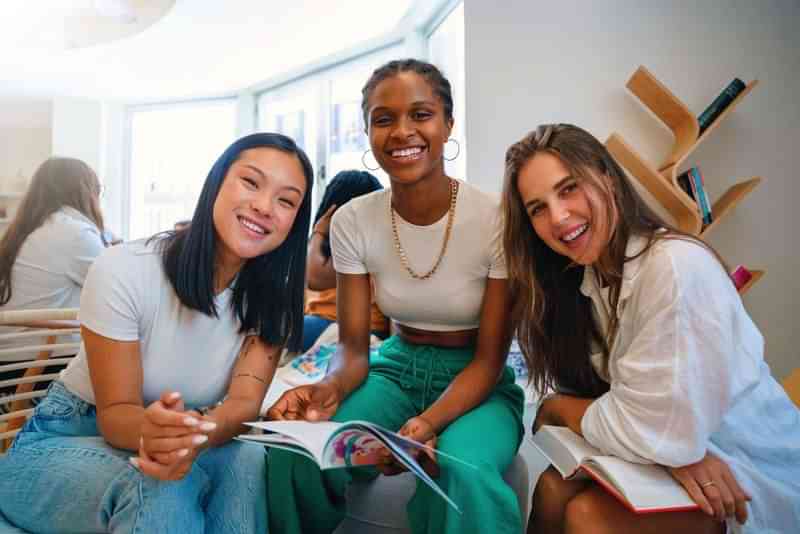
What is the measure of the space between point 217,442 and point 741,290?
1.78 metres

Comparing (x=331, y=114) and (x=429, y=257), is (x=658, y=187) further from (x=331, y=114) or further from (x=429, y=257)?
(x=331, y=114)

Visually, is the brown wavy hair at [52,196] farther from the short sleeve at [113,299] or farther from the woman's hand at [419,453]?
the woman's hand at [419,453]

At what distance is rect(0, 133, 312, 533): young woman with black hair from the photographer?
0.77 meters

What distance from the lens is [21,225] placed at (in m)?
1.80

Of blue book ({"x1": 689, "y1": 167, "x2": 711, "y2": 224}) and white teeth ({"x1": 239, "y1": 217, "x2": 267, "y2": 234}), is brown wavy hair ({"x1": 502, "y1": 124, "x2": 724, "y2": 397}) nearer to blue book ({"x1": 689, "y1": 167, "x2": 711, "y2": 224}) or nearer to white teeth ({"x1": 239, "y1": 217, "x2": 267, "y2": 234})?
white teeth ({"x1": 239, "y1": 217, "x2": 267, "y2": 234})

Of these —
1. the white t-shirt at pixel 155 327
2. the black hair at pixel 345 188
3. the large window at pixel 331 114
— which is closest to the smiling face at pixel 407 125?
the white t-shirt at pixel 155 327

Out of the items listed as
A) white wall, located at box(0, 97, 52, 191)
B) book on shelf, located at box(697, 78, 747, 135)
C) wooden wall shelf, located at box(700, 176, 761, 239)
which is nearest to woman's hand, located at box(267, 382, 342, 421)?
wooden wall shelf, located at box(700, 176, 761, 239)

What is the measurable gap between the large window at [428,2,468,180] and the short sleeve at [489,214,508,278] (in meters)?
1.07

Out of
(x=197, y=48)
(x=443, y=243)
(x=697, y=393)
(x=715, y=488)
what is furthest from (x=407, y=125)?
(x=197, y=48)

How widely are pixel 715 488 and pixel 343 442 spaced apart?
1.76ft

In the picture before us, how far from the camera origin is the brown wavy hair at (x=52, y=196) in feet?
5.90

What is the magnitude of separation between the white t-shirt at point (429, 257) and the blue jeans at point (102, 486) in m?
0.46

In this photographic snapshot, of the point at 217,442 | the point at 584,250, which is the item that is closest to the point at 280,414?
the point at 217,442

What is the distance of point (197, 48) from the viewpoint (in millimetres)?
3326
